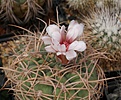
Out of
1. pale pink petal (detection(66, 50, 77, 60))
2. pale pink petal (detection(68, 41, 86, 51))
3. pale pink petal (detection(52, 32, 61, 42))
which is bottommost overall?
pale pink petal (detection(66, 50, 77, 60))

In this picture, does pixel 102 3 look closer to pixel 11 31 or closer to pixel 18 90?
pixel 11 31

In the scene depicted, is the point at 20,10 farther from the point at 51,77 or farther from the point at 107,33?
the point at 51,77

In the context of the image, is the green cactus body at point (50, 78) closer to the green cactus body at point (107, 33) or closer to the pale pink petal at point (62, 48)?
the pale pink petal at point (62, 48)

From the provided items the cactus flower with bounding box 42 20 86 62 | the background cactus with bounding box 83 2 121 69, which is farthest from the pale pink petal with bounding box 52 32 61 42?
the background cactus with bounding box 83 2 121 69

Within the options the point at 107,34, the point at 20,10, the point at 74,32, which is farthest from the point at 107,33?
the point at 20,10

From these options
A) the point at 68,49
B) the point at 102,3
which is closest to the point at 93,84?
the point at 68,49

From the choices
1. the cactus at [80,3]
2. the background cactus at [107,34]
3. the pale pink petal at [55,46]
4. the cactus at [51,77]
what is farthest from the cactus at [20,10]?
the pale pink petal at [55,46]

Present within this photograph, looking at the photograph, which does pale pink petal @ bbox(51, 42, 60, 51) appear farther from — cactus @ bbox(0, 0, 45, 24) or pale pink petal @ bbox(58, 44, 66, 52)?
cactus @ bbox(0, 0, 45, 24)
